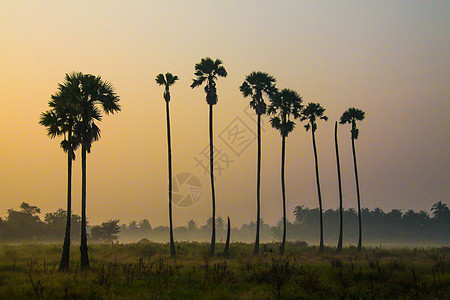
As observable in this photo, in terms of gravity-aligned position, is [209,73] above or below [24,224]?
above

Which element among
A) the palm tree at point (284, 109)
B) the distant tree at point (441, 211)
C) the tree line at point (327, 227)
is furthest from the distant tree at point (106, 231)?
the distant tree at point (441, 211)

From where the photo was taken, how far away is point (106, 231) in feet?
332

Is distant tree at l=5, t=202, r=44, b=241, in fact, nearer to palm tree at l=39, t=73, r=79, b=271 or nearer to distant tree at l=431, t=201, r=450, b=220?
palm tree at l=39, t=73, r=79, b=271

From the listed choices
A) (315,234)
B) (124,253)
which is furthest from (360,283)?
(315,234)

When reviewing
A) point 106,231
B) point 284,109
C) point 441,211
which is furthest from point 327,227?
point 284,109

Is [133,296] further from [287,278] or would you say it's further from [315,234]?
[315,234]

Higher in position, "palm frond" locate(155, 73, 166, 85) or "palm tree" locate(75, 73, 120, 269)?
"palm frond" locate(155, 73, 166, 85)

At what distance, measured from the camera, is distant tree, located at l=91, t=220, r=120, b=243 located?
99.6 m

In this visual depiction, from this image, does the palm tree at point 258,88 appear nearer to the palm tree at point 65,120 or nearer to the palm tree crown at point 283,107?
the palm tree crown at point 283,107

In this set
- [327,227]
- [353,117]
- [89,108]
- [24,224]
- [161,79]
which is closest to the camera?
[89,108]

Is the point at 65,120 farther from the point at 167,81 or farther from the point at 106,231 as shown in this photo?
the point at 106,231

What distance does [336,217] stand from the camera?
7032 inches

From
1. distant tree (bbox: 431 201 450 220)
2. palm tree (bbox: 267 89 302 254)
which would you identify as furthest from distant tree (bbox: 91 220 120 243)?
distant tree (bbox: 431 201 450 220)

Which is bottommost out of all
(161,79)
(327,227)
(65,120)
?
(327,227)
